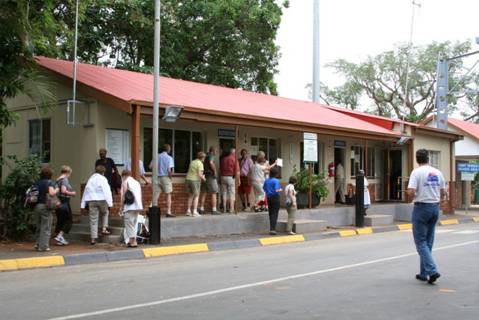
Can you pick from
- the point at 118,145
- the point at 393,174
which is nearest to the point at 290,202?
the point at 118,145

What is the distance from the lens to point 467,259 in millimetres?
11055

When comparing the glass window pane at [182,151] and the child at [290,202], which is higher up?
the glass window pane at [182,151]

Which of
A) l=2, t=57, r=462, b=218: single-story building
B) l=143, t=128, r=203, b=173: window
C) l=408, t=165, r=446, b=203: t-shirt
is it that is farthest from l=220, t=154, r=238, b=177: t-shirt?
l=408, t=165, r=446, b=203: t-shirt

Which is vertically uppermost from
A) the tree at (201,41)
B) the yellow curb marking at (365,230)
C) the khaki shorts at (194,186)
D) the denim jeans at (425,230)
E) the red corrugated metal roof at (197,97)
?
the tree at (201,41)

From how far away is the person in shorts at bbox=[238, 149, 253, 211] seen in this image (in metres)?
17.2

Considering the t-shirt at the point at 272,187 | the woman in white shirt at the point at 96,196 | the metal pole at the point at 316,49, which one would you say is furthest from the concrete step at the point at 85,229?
the metal pole at the point at 316,49

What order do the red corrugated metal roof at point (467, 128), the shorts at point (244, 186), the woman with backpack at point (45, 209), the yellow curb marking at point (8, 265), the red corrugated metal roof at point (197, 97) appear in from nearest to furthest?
1. the yellow curb marking at point (8, 265)
2. the woman with backpack at point (45, 209)
3. the red corrugated metal roof at point (197, 97)
4. the shorts at point (244, 186)
5. the red corrugated metal roof at point (467, 128)

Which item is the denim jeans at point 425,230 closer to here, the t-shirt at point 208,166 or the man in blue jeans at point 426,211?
the man in blue jeans at point 426,211

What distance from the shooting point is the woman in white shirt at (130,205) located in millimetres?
12539

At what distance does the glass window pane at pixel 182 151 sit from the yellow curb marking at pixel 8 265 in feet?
22.1

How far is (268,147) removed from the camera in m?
19.8

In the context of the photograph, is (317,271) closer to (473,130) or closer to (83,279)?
(83,279)

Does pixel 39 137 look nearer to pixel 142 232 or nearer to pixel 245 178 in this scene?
pixel 142 232

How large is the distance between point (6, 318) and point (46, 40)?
25.7 ft
